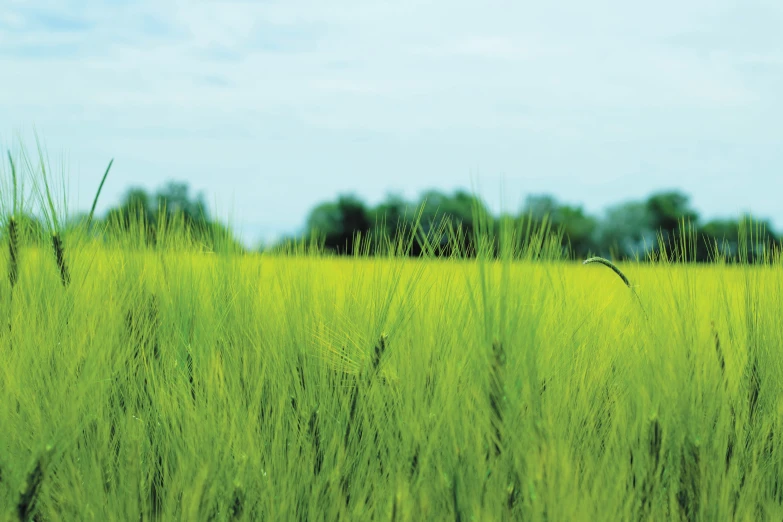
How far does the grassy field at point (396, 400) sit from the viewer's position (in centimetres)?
79

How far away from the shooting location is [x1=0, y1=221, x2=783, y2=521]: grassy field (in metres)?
0.79

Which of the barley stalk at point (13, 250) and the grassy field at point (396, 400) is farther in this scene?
the barley stalk at point (13, 250)

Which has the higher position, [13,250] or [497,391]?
[13,250]

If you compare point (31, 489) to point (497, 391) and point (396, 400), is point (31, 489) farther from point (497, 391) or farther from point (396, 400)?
point (497, 391)

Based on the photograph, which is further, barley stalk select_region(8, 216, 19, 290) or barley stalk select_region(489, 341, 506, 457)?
barley stalk select_region(8, 216, 19, 290)

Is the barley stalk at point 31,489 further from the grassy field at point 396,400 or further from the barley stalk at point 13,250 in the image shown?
the barley stalk at point 13,250

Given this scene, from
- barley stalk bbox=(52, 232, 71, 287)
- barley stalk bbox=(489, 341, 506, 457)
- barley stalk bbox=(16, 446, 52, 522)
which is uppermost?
barley stalk bbox=(52, 232, 71, 287)

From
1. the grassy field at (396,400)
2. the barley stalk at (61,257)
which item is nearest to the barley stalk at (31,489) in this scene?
the grassy field at (396,400)

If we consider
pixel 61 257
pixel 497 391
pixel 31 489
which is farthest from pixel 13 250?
pixel 497 391

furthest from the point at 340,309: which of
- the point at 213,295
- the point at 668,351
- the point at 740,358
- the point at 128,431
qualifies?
the point at 740,358

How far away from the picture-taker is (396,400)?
2.90ft

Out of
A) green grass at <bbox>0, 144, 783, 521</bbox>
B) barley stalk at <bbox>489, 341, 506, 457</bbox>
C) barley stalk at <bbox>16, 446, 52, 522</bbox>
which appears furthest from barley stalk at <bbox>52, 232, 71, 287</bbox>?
barley stalk at <bbox>489, 341, 506, 457</bbox>

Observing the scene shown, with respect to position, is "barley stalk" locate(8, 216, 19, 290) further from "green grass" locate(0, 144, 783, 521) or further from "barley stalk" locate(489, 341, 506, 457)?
"barley stalk" locate(489, 341, 506, 457)

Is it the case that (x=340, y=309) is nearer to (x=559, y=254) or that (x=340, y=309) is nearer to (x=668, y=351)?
(x=559, y=254)
